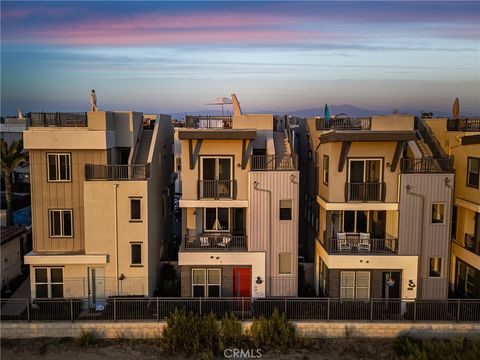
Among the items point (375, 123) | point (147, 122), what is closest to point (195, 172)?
point (147, 122)

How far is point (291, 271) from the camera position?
23359 millimetres

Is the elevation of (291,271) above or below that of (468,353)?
above

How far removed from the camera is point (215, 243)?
76.8 ft

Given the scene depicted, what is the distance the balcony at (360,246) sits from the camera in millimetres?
22859

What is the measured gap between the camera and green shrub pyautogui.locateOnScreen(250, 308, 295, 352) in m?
20.2

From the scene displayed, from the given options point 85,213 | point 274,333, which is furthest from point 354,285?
point 85,213

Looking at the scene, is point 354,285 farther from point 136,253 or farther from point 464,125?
point 464,125

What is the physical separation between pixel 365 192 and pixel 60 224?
49.0 ft

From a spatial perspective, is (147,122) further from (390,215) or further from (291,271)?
(390,215)

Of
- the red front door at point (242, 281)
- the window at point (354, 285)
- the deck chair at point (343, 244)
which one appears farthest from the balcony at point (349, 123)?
the red front door at point (242, 281)

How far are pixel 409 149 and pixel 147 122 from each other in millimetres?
14564

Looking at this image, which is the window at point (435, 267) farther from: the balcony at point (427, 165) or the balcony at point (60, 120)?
the balcony at point (60, 120)

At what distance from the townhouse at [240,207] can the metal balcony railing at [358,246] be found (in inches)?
72.4
